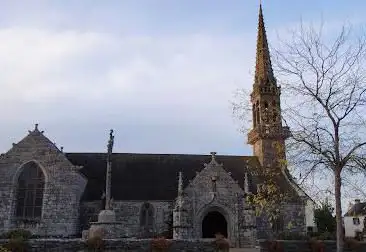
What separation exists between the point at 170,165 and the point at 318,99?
17737 millimetres

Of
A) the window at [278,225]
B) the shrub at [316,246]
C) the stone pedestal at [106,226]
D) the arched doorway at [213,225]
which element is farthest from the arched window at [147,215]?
the shrub at [316,246]

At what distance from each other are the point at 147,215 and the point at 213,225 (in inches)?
170

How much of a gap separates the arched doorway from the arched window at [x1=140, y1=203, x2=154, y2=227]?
332 cm

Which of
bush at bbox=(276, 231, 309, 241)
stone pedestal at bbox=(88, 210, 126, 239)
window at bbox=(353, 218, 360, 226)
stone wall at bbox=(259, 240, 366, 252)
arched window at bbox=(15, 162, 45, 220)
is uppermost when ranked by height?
arched window at bbox=(15, 162, 45, 220)

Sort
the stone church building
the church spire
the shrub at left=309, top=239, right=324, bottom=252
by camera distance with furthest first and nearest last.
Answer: the church spire → the stone church building → the shrub at left=309, top=239, right=324, bottom=252

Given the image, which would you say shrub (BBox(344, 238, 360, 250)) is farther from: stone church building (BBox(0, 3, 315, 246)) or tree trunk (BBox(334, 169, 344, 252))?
tree trunk (BBox(334, 169, 344, 252))

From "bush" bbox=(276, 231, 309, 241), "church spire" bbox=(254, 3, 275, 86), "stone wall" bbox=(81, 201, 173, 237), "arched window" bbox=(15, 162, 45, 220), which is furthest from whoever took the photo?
→ "church spire" bbox=(254, 3, 275, 86)

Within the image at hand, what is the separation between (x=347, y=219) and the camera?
57750 mm

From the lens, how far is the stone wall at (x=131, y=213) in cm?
2881

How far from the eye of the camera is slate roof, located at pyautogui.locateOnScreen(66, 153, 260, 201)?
2993cm

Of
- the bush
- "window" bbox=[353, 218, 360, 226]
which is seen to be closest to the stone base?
the bush

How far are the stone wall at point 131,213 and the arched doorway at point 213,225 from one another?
97.6 inches

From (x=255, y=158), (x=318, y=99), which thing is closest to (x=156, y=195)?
(x=255, y=158)

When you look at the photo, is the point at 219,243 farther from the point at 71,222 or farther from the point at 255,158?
the point at 255,158
